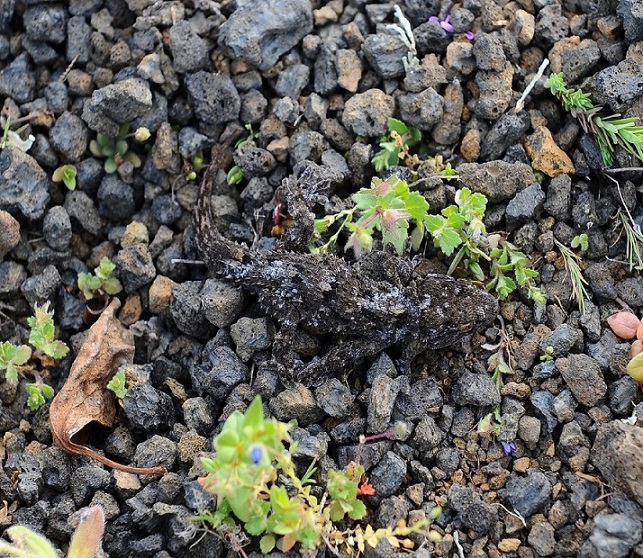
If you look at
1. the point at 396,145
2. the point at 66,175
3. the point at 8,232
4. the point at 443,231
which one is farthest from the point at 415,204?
the point at 8,232

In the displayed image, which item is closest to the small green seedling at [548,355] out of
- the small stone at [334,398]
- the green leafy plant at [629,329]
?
the green leafy plant at [629,329]

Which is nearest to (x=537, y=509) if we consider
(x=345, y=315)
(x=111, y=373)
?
(x=345, y=315)

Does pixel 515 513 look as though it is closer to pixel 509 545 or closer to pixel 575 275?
pixel 509 545

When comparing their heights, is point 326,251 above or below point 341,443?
above

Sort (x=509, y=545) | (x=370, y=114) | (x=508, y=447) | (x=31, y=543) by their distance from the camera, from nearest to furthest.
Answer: (x=31, y=543), (x=509, y=545), (x=508, y=447), (x=370, y=114)

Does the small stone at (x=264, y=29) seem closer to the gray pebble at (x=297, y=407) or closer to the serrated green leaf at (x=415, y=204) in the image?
the serrated green leaf at (x=415, y=204)

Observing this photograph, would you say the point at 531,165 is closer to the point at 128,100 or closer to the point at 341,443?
the point at 341,443

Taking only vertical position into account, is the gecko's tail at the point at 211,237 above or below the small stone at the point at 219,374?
above
